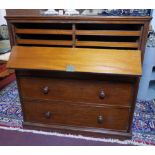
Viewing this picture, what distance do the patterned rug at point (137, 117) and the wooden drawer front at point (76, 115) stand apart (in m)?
0.19

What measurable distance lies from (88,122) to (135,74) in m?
0.61

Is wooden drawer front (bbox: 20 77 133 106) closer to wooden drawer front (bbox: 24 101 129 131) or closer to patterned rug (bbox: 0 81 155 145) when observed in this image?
wooden drawer front (bbox: 24 101 129 131)

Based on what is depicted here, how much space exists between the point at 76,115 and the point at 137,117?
67cm

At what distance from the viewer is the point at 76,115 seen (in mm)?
1487

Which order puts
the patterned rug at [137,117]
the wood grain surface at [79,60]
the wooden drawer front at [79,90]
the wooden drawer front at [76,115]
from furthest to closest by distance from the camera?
the patterned rug at [137,117]
the wooden drawer front at [76,115]
the wooden drawer front at [79,90]
the wood grain surface at [79,60]

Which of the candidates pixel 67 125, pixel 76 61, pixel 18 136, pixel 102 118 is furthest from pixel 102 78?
pixel 18 136

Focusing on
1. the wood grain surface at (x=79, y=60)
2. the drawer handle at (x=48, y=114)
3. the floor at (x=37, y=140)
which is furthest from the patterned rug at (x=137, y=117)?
the wood grain surface at (x=79, y=60)

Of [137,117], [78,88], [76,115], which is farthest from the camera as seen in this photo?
[137,117]

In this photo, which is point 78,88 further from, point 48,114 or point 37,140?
point 37,140

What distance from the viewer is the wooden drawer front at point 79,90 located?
4.29 ft

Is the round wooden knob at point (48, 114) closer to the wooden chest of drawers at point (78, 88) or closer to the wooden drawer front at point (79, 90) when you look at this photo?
the wooden chest of drawers at point (78, 88)

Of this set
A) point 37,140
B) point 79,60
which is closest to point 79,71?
point 79,60
